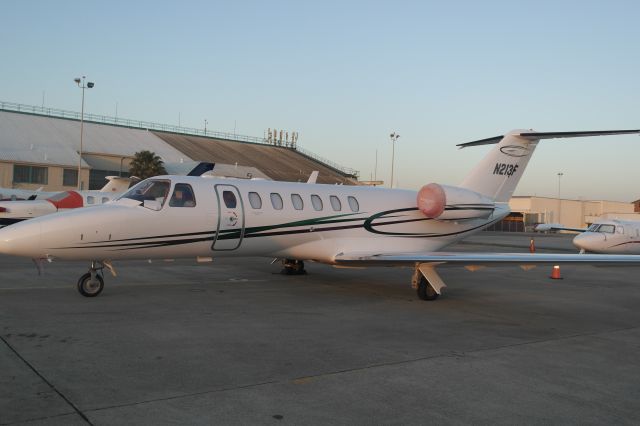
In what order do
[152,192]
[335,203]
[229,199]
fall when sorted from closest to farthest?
[152,192] < [229,199] < [335,203]

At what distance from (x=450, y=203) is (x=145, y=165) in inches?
1697

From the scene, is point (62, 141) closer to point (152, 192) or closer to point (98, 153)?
point (98, 153)

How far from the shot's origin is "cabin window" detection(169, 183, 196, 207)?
11.7 metres

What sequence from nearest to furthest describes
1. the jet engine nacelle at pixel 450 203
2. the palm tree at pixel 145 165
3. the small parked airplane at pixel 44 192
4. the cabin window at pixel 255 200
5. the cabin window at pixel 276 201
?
the cabin window at pixel 255 200 < the cabin window at pixel 276 201 < the jet engine nacelle at pixel 450 203 < the small parked airplane at pixel 44 192 < the palm tree at pixel 145 165

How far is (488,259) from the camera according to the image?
37.6ft

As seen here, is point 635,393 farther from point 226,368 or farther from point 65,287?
point 65,287

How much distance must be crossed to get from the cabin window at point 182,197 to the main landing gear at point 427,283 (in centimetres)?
498

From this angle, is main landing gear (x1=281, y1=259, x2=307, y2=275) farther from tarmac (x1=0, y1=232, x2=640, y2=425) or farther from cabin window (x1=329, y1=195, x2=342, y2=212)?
cabin window (x1=329, y1=195, x2=342, y2=212)

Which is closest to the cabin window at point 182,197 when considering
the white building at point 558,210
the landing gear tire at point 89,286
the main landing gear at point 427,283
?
the landing gear tire at point 89,286

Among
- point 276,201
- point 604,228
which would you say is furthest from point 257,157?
point 276,201

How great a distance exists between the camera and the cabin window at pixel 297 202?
529 inches

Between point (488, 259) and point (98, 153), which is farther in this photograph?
point (98, 153)

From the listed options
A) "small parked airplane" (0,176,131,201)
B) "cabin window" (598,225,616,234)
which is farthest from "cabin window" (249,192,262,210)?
"small parked airplane" (0,176,131,201)

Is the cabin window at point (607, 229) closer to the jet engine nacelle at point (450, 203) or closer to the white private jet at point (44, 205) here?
the jet engine nacelle at point (450, 203)
